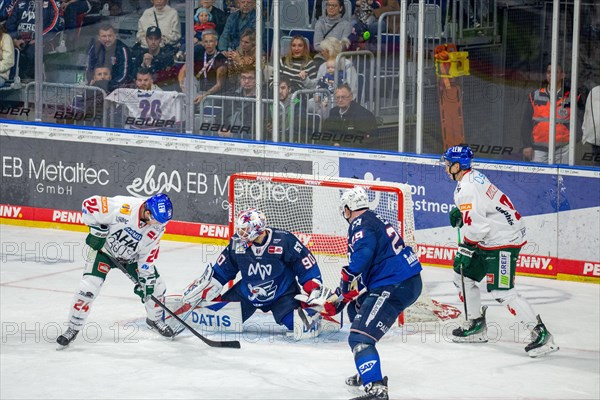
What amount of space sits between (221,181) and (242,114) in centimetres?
74

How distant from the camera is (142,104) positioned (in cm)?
1336

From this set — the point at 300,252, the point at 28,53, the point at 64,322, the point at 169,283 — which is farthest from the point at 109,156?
the point at 300,252

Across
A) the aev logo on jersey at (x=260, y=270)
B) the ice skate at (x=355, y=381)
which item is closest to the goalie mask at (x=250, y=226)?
the aev logo on jersey at (x=260, y=270)

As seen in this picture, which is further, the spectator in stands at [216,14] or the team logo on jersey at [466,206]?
the spectator in stands at [216,14]

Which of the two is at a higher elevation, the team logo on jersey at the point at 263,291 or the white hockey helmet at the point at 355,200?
the white hockey helmet at the point at 355,200

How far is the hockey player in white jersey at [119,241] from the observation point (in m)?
8.84

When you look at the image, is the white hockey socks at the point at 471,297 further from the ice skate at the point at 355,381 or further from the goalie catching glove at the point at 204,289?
the goalie catching glove at the point at 204,289

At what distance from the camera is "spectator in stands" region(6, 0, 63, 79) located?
13.6 meters

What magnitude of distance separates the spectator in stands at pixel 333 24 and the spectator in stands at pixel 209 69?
3.74 ft

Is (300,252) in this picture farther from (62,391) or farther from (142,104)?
(142,104)

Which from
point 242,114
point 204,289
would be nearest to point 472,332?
point 204,289

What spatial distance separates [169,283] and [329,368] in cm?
289

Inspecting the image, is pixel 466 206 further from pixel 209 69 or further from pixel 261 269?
pixel 209 69

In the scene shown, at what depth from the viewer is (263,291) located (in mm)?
9102
